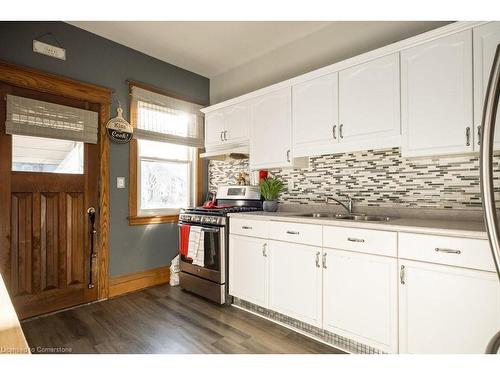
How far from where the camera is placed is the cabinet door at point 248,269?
2445 millimetres

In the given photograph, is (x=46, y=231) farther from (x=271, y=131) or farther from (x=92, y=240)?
(x=271, y=131)

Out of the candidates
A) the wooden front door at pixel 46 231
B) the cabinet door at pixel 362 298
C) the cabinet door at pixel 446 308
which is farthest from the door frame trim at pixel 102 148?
the cabinet door at pixel 446 308

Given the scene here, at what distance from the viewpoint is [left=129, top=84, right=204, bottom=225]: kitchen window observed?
315cm

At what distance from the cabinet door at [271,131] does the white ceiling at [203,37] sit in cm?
66

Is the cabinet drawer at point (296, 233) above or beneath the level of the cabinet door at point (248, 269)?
above

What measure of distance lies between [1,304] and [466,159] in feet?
8.52

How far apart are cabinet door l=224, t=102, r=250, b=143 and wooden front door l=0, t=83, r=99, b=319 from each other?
138cm

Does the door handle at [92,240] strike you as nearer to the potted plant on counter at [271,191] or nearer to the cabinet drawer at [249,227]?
the cabinet drawer at [249,227]

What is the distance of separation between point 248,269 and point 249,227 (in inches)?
15.1
